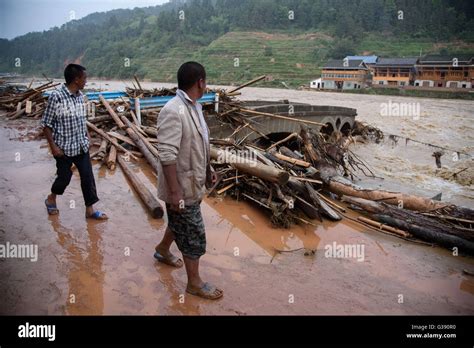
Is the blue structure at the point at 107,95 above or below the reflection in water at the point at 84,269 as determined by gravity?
above

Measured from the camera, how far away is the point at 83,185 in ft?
14.7

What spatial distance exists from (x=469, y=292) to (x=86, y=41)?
133 meters

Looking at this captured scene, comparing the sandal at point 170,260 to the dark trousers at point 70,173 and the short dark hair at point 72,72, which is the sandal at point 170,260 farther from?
the short dark hair at point 72,72

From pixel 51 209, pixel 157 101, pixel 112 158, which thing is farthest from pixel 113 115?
pixel 51 209

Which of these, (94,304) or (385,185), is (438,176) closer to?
(385,185)

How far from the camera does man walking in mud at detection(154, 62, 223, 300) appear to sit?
9.04 ft

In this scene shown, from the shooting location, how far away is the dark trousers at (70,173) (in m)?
4.28

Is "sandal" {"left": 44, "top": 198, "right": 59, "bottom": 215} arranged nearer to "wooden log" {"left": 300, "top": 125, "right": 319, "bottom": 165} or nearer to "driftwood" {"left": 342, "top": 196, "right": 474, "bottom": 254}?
"driftwood" {"left": 342, "top": 196, "right": 474, "bottom": 254}

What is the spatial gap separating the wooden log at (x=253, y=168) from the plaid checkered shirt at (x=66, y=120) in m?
2.79

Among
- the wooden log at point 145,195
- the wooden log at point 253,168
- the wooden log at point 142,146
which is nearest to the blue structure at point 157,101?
the wooden log at point 142,146

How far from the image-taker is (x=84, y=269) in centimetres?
365

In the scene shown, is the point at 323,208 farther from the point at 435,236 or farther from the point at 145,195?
the point at 145,195

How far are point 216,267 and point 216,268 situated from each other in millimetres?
24
